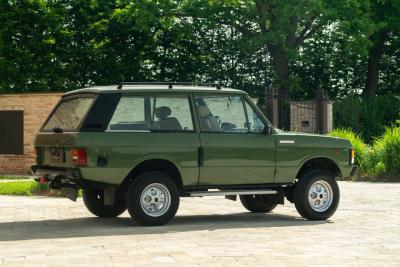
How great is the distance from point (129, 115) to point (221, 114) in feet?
4.81

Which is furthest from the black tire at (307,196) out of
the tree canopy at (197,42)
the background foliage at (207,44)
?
the tree canopy at (197,42)

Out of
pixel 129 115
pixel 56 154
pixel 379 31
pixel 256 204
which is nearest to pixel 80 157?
pixel 56 154

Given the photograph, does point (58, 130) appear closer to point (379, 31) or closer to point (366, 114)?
Answer: point (366, 114)

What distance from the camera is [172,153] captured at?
1306 centimetres

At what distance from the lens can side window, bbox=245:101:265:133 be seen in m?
13.9

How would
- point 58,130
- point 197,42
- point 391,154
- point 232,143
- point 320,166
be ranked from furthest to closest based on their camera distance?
point 197,42 → point 391,154 → point 320,166 → point 232,143 → point 58,130

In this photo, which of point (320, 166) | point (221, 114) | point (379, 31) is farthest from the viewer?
point (379, 31)

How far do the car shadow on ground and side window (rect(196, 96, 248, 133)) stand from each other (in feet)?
4.53

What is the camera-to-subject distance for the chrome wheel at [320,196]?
46.4ft

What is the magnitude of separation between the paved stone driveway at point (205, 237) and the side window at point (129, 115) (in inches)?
54.5

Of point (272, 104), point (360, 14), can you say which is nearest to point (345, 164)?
point (272, 104)

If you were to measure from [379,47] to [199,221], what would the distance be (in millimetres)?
32282

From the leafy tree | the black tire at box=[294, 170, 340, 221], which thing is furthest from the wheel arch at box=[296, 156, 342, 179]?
the leafy tree

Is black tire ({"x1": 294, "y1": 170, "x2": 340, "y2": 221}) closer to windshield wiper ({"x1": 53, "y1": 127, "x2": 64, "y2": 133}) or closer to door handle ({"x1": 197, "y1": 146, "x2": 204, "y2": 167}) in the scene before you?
door handle ({"x1": 197, "y1": 146, "x2": 204, "y2": 167})
